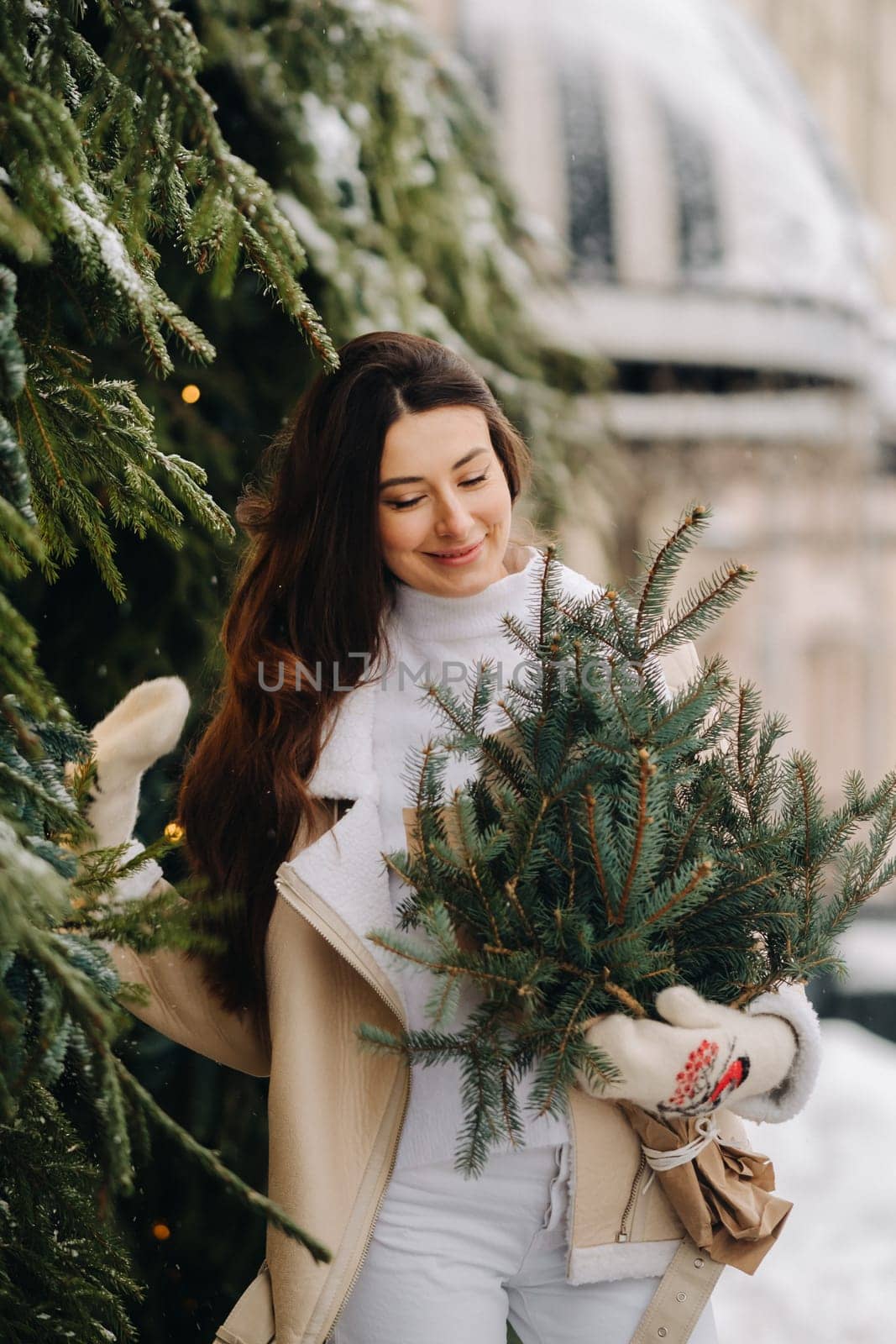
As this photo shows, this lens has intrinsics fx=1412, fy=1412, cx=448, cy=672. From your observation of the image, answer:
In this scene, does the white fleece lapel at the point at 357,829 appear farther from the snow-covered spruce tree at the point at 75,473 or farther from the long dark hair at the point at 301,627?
the snow-covered spruce tree at the point at 75,473

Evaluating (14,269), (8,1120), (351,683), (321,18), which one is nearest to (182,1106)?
(351,683)

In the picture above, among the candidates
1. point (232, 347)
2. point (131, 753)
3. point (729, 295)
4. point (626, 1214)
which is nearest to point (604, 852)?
point (626, 1214)

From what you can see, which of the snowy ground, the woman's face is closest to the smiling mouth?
the woman's face

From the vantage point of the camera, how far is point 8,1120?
1.00m

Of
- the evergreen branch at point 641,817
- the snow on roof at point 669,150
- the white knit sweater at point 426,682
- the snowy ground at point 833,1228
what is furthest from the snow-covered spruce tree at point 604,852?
the snow on roof at point 669,150

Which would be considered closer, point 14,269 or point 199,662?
point 14,269

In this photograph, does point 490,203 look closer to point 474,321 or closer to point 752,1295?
point 474,321

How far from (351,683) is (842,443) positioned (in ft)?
15.0

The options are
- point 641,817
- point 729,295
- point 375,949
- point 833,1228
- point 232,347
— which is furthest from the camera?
point 729,295

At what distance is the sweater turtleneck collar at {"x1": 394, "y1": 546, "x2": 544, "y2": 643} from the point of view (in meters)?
1.38

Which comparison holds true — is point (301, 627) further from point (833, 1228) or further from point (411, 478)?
point (833, 1228)

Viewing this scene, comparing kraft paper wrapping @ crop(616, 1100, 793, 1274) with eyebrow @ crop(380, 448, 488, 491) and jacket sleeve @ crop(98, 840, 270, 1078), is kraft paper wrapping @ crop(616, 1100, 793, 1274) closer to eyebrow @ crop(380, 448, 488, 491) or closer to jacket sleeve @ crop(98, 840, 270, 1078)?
jacket sleeve @ crop(98, 840, 270, 1078)

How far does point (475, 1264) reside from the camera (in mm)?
1263

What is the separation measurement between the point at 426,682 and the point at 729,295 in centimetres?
449
